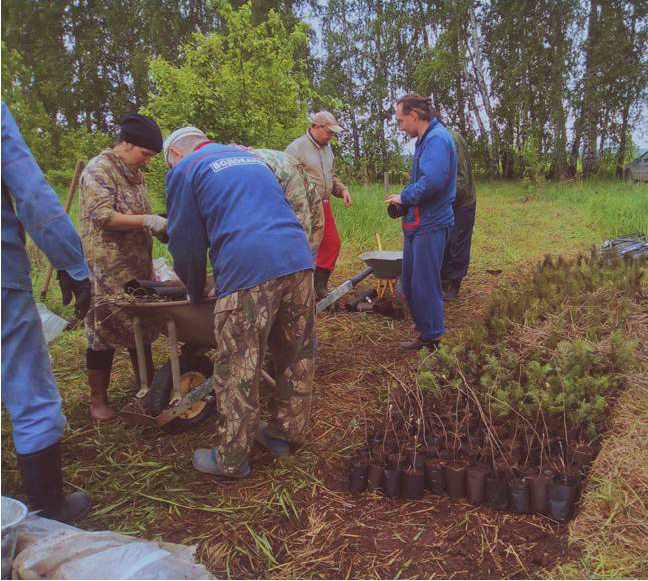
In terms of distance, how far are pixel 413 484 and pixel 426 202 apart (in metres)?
2.15

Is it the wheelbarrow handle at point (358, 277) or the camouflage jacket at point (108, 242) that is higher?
the camouflage jacket at point (108, 242)

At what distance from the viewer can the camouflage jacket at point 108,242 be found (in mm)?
3285

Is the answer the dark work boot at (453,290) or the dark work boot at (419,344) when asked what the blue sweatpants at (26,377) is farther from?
the dark work boot at (453,290)

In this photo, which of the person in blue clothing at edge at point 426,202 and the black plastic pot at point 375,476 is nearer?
the black plastic pot at point 375,476

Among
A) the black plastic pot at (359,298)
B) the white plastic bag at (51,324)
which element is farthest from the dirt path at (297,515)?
the black plastic pot at (359,298)

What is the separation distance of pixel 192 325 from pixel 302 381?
659 millimetres

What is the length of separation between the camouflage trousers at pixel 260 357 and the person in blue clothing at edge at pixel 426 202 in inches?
62.6

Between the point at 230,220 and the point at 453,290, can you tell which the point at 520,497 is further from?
the point at 453,290

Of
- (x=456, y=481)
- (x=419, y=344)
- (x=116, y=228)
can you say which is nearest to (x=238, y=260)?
(x=116, y=228)

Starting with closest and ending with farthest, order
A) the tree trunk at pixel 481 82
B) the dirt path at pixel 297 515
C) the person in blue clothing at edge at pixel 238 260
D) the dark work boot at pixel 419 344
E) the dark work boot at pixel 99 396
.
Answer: the dirt path at pixel 297 515 < the person in blue clothing at edge at pixel 238 260 < the dark work boot at pixel 99 396 < the dark work boot at pixel 419 344 < the tree trunk at pixel 481 82

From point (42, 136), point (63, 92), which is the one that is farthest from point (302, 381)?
point (63, 92)

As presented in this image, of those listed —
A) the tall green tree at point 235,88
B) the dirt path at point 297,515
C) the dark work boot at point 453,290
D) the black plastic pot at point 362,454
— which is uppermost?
the tall green tree at point 235,88

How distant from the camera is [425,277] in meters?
4.28

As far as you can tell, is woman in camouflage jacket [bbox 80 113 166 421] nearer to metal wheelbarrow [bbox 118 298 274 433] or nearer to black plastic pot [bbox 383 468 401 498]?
metal wheelbarrow [bbox 118 298 274 433]
